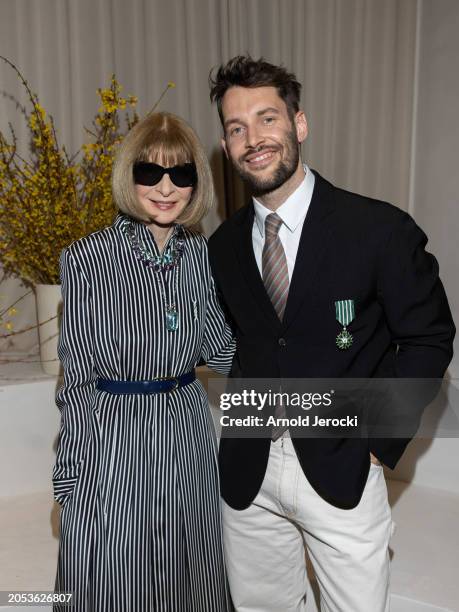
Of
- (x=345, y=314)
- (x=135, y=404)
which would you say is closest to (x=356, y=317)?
(x=345, y=314)

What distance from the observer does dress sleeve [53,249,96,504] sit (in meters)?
1.56

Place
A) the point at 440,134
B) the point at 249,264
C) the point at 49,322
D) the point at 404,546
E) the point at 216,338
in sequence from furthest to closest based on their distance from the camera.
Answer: the point at 440,134 → the point at 49,322 → the point at 404,546 → the point at 216,338 → the point at 249,264

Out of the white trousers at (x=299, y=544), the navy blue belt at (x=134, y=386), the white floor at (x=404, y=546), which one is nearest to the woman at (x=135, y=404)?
the navy blue belt at (x=134, y=386)

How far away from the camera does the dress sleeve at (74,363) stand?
1557 mm

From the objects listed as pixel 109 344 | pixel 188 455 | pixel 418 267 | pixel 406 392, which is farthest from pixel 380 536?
pixel 109 344

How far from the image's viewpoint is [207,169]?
65.6 inches

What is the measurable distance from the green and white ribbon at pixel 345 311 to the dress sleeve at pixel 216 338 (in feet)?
1.22

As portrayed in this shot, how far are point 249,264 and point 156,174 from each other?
280 mm

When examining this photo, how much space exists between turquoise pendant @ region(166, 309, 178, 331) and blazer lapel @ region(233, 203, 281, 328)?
17 centimetres

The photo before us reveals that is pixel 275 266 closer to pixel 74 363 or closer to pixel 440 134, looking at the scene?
pixel 74 363

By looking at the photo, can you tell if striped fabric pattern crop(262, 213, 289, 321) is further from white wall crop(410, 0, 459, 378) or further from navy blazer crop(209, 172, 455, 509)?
white wall crop(410, 0, 459, 378)

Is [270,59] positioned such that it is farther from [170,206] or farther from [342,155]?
[170,206]

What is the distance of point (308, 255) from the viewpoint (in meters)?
1.54

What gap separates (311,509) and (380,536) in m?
0.15
